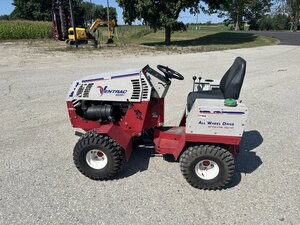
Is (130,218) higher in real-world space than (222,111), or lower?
lower

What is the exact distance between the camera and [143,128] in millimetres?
3268

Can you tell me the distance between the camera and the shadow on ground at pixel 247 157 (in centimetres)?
Answer: 322

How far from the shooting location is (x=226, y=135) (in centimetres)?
285

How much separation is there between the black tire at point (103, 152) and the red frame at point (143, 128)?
0.08m

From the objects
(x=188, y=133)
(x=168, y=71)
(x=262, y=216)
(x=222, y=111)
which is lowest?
(x=262, y=216)

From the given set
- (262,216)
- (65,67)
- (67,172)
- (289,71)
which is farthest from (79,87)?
(289,71)

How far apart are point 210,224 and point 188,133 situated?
0.92m

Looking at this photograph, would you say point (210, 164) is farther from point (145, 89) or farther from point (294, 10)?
point (294, 10)

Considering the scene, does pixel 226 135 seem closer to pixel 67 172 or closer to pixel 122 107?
pixel 122 107

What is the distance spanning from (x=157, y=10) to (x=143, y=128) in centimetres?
1640

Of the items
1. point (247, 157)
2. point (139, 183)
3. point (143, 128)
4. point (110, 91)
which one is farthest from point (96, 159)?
point (247, 157)

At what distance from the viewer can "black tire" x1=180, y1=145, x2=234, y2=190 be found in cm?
280

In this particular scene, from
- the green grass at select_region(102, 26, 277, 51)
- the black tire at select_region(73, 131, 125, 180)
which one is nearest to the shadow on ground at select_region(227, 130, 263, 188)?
the black tire at select_region(73, 131, 125, 180)

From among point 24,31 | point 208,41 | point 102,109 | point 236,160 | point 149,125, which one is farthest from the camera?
point 24,31
